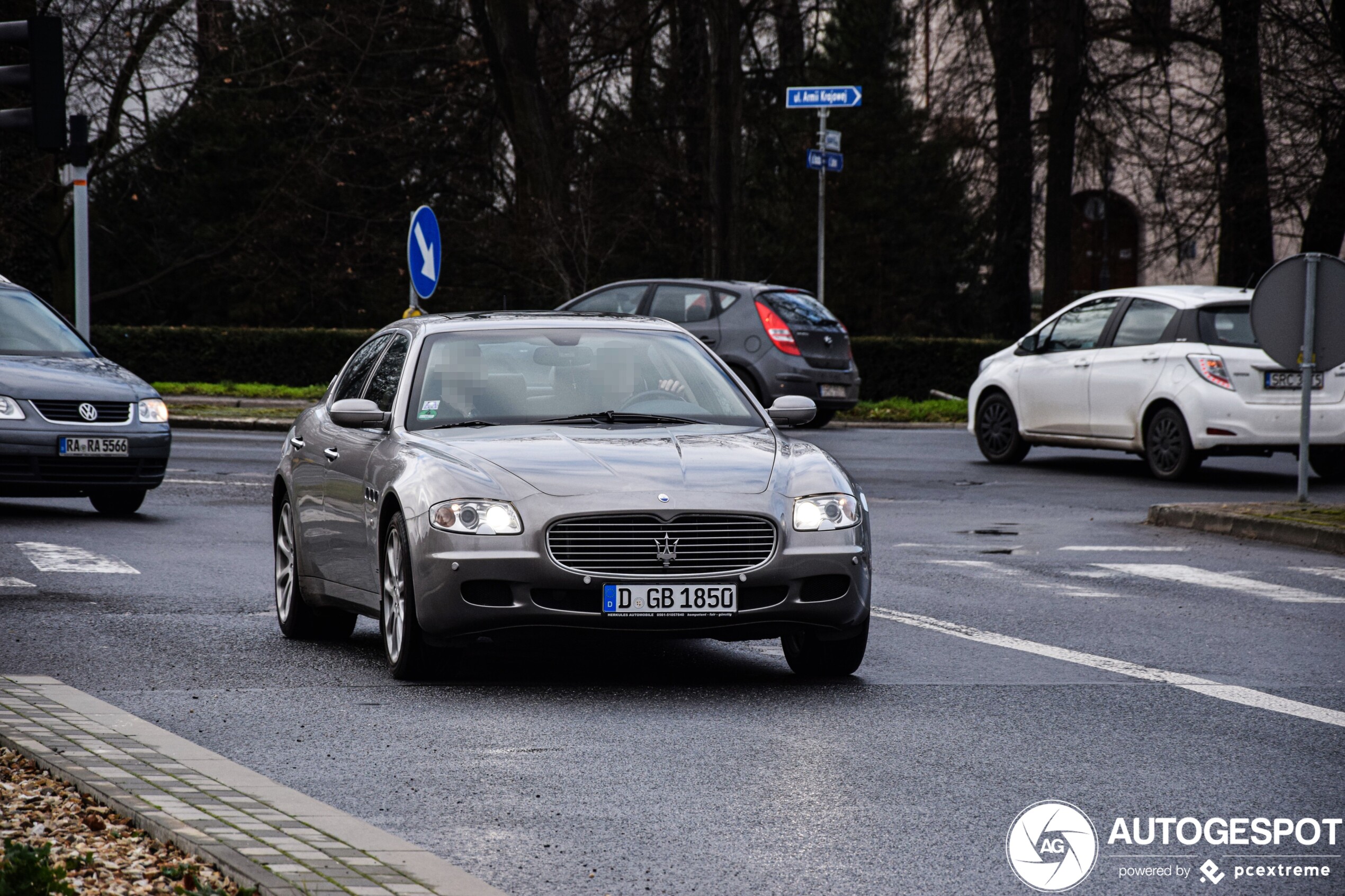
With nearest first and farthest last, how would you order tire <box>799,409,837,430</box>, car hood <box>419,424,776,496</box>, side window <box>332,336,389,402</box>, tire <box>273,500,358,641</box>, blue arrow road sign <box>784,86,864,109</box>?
car hood <box>419,424,776,496</box> < tire <box>273,500,358,641</box> < side window <box>332,336,389,402</box> < tire <box>799,409,837,430</box> < blue arrow road sign <box>784,86,864,109</box>

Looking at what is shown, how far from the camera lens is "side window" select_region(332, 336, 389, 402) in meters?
9.84

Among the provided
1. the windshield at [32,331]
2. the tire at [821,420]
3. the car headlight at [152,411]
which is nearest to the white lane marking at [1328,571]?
the car headlight at [152,411]

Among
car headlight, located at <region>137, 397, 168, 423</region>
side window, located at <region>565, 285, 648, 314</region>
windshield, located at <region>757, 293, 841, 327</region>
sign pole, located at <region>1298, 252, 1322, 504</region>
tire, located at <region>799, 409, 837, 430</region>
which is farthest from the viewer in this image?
tire, located at <region>799, 409, 837, 430</region>

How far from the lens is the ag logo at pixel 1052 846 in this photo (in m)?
5.21

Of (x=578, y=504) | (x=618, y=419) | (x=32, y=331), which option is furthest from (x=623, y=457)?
(x=32, y=331)

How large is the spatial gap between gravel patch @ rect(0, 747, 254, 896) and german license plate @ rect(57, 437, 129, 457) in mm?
8704

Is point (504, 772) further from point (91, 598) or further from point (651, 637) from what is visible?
point (91, 598)

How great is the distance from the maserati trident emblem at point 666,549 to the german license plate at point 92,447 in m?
7.78

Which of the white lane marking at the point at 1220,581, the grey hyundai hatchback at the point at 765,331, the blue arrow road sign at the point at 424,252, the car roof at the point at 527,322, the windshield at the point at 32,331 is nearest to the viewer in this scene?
the car roof at the point at 527,322

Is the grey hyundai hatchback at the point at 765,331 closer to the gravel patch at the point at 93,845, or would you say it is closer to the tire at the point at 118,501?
the tire at the point at 118,501

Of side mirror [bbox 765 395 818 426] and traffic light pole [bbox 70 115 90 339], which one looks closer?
side mirror [bbox 765 395 818 426]

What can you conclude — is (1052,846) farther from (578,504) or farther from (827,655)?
(827,655)

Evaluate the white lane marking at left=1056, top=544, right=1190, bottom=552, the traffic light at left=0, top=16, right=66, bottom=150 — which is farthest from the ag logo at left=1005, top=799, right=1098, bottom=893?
the traffic light at left=0, top=16, right=66, bottom=150

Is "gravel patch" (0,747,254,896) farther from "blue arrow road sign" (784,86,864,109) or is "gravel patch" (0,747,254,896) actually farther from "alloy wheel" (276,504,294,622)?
"blue arrow road sign" (784,86,864,109)
